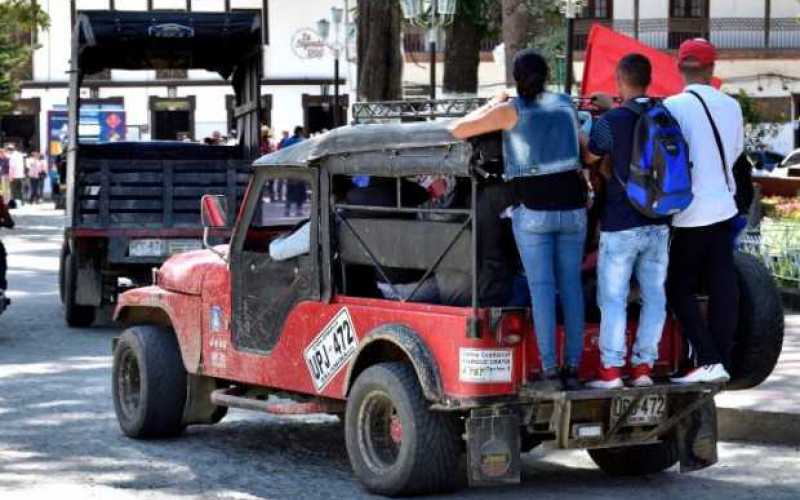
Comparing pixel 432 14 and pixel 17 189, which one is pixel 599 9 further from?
pixel 432 14

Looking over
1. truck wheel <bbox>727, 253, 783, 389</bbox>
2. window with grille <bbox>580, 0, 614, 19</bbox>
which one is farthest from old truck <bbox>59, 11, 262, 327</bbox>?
window with grille <bbox>580, 0, 614, 19</bbox>

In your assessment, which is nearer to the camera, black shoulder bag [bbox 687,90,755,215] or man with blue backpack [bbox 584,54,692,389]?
man with blue backpack [bbox 584,54,692,389]

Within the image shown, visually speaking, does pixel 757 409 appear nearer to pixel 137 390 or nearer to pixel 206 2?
pixel 137 390

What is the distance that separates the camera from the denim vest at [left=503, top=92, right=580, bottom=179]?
8453mm

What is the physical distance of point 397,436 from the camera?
8.72 metres

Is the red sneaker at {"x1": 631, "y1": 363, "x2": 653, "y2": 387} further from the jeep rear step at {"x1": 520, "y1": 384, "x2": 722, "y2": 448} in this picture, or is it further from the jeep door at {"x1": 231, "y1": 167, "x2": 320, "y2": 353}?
the jeep door at {"x1": 231, "y1": 167, "x2": 320, "y2": 353}

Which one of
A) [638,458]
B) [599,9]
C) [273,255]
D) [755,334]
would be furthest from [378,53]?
[599,9]

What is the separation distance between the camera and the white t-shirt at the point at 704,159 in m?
8.83

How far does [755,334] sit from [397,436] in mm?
1816

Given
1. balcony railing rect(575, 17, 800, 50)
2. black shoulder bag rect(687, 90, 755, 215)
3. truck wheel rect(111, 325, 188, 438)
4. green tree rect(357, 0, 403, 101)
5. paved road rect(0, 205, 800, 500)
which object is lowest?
paved road rect(0, 205, 800, 500)

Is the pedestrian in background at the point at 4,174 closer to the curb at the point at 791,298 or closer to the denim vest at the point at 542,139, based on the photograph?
the curb at the point at 791,298

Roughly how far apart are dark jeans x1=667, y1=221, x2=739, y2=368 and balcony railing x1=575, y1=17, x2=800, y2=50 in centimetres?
5021

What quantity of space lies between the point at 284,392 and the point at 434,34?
61.4 feet

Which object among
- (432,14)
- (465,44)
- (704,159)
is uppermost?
(432,14)
